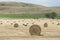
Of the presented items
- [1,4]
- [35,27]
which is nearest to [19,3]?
[1,4]

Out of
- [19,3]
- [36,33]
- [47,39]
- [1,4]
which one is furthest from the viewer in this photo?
[19,3]

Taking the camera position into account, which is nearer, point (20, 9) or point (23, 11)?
point (23, 11)

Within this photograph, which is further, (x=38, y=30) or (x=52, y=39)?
(x=38, y=30)

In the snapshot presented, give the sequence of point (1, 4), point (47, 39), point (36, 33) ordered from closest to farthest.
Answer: point (47, 39) < point (36, 33) < point (1, 4)

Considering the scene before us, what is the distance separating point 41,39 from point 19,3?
560 feet

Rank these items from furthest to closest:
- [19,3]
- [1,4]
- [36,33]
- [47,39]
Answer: [19,3]
[1,4]
[36,33]
[47,39]

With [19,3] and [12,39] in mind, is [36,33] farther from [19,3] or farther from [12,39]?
[19,3]

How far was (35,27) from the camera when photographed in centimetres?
2844

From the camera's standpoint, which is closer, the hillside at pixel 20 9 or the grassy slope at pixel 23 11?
the grassy slope at pixel 23 11

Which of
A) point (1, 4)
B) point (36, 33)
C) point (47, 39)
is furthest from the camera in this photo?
point (1, 4)

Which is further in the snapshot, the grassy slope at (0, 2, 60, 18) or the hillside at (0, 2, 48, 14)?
the hillside at (0, 2, 48, 14)

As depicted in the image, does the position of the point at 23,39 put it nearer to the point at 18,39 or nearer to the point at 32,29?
the point at 18,39

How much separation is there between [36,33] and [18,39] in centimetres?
294

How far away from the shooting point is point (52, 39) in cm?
2502
